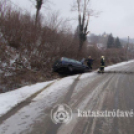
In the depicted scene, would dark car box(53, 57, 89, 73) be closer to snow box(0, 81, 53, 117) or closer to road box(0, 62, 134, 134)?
snow box(0, 81, 53, 117)

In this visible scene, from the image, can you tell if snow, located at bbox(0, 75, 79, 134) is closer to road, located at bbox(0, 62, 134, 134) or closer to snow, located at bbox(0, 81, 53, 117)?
road, located at bbox(0, 62, 134, 134)

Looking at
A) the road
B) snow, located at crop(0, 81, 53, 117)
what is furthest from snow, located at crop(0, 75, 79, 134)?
snow, located at crop(0, 81, 53, 117)

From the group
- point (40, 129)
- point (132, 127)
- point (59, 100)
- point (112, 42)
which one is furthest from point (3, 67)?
point (112, 42)

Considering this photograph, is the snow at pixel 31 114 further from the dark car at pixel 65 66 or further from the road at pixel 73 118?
the dark car at pixel 65 66

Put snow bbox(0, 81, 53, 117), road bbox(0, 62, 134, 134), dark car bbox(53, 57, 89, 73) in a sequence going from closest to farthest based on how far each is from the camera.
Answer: road bbox(0, 62, 134, 134) → snow bbox(0, 81, 53, 117) → dark car bbox(53, 57, 89, 73)

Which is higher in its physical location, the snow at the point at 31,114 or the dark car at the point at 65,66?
the dark car at the point at 65,66

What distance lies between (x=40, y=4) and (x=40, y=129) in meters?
13.9

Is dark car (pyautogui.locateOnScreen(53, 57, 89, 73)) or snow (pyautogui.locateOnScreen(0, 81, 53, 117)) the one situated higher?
dark car (pyautogui.locateOnScreen(53, 57, 89, 73))

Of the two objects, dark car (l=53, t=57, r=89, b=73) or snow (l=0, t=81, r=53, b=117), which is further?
dark car (l=53, t=57, r=89, b=73)

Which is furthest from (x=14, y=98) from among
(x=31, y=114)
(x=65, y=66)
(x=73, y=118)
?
(x=65, y=66)

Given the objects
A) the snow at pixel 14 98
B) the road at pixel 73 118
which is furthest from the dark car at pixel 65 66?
the road at pixel 73 118

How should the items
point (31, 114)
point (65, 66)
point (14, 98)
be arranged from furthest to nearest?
point (65, 66)
point (14, 98)
point (31, 114)

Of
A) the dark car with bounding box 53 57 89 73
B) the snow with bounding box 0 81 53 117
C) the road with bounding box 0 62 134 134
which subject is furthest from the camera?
the dark car with bounding box 53 57 89 73

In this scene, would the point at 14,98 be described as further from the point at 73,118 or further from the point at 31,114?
the point at 73,118
